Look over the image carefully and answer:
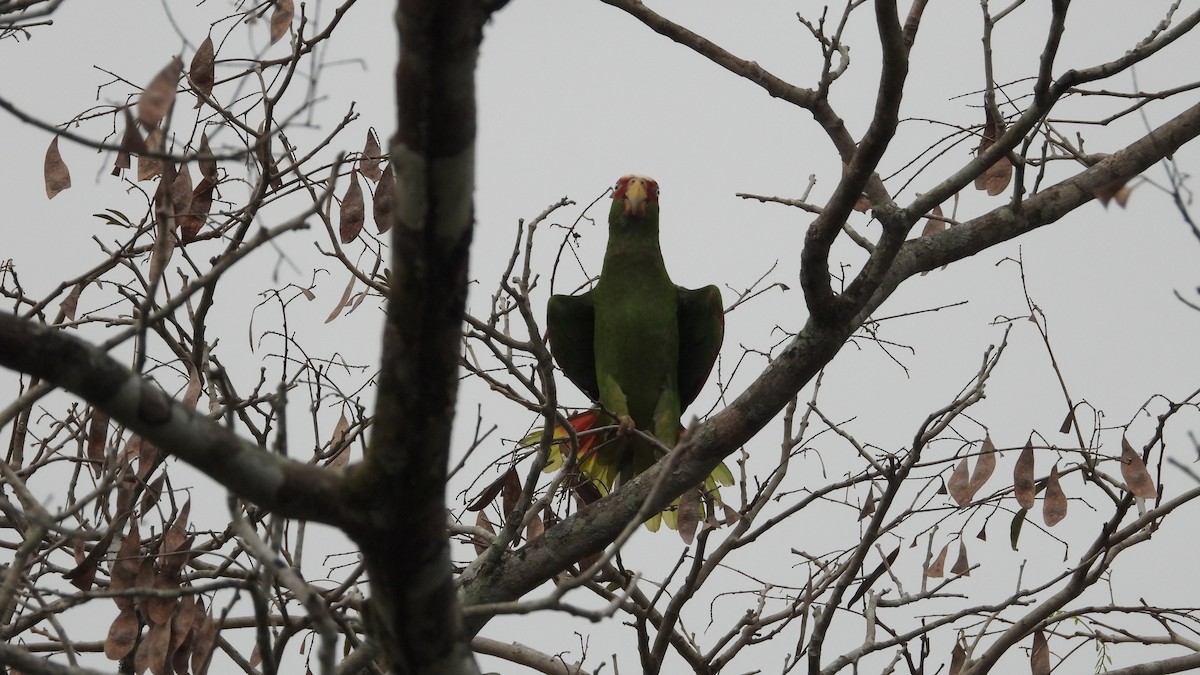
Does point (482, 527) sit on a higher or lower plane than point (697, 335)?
lower

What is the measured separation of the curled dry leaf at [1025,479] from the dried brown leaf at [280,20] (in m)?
2.69

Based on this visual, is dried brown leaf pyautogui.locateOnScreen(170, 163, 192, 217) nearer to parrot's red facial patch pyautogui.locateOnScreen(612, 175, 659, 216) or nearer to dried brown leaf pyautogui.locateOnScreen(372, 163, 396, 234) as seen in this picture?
dried brown leaf pyautogui.locateOnScreen(372, 163, 396, 234)

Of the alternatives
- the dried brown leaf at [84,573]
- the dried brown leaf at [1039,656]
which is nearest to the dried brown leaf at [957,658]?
the dried brown leaf at [1039,656]

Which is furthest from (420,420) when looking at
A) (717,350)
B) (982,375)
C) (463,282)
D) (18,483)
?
(717,350)

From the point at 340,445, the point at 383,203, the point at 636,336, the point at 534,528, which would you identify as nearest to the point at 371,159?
the point at 383,203

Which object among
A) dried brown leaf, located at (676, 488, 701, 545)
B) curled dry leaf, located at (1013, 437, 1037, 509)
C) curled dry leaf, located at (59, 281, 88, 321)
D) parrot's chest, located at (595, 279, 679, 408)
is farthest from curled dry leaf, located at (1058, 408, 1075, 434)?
curled dry leaf, located at (59, 281, 88, 321)

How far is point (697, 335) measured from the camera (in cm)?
539

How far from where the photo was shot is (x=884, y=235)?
9.38ft

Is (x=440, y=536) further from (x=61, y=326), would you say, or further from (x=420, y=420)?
(x=61, y=326)

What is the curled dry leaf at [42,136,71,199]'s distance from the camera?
3.49 m

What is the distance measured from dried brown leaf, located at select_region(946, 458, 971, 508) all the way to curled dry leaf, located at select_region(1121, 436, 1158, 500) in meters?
0.46

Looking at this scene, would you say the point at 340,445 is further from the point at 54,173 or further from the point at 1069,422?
the point at 1069,422

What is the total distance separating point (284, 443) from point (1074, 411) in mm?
2604

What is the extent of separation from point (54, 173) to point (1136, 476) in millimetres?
3513
